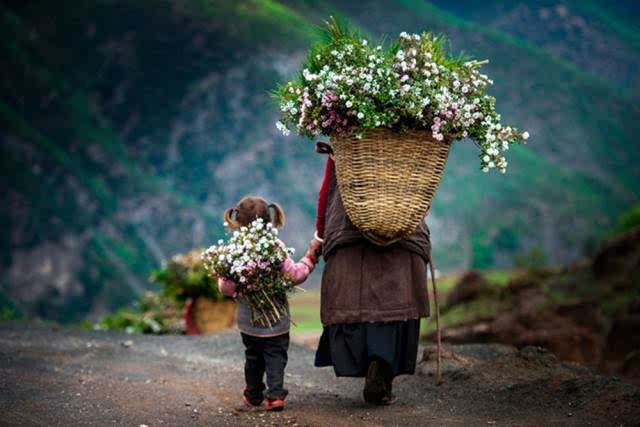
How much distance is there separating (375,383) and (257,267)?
47.0 inches

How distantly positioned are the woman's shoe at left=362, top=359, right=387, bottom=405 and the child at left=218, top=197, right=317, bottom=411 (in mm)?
602

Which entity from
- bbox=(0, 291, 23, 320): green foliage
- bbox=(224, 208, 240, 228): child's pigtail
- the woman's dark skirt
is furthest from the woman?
bbox=(0, 291, 23, 320): green foliage

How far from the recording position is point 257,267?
5.62m

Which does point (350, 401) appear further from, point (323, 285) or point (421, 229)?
point (421, 229)

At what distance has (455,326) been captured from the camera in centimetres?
1265

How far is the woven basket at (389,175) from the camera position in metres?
5.16

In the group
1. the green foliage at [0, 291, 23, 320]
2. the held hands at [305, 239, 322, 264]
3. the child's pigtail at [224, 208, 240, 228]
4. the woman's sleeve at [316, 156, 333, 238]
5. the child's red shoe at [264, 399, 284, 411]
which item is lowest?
→ the child's red shoe at [264, 399, 284, 411]

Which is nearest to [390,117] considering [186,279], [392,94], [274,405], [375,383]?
[392,94]

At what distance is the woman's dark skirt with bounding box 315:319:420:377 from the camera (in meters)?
5.64

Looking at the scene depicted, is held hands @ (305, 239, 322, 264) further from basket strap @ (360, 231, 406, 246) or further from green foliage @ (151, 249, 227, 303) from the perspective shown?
green foliage @ (151, 249, 227, 303)

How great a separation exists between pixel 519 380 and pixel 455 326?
6148 millimetres

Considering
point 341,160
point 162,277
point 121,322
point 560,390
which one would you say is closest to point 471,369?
point 560,390

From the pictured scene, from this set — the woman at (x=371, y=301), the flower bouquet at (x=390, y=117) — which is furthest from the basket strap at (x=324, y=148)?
the flower bouquet at (x=390, y=117)

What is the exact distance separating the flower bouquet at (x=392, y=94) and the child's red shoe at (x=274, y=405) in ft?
6.19
